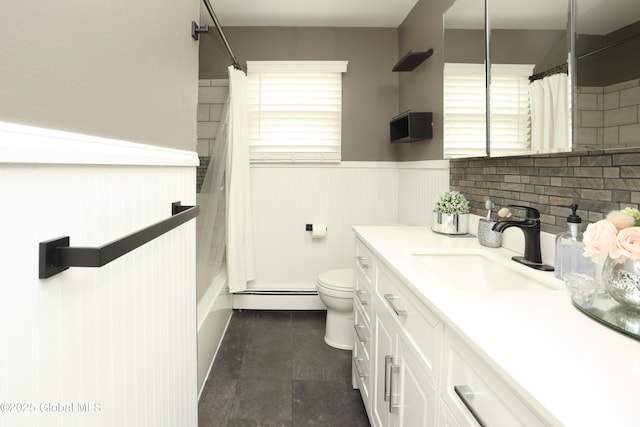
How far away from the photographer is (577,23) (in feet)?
3.55

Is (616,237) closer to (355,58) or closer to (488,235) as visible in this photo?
(488,235)

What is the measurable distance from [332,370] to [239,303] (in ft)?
3.84

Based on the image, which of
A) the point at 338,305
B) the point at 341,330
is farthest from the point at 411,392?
the point at 341,330

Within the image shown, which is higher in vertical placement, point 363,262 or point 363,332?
point 363,262

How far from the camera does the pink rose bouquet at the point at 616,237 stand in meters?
0.71

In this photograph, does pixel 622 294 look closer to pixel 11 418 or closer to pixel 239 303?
pixel 11 418

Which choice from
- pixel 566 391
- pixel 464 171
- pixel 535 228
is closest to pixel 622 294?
pixel 566 391

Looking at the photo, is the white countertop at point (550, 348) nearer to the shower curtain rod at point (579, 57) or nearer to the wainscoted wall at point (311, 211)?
the shower curtain rod at point (579, 57)

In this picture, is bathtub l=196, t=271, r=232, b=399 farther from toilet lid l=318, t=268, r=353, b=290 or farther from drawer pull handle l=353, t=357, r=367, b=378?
drawer pull handle l=353, t=357, r=367, b=378

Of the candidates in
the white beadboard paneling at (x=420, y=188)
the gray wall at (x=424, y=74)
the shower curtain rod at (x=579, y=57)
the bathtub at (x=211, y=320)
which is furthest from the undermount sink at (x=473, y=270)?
the bathtub at (x=211, y=320)

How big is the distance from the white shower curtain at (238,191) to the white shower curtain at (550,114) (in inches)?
77.8

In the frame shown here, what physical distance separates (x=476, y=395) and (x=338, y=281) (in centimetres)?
169

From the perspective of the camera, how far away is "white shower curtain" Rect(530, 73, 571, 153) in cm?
114

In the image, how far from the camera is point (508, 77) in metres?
1.44
